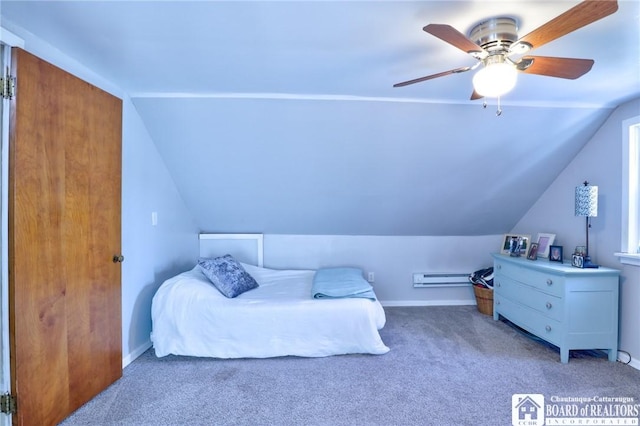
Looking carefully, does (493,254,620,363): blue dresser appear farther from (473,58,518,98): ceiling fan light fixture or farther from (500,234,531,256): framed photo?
(473,58,518,98): ceiling fan light fixture

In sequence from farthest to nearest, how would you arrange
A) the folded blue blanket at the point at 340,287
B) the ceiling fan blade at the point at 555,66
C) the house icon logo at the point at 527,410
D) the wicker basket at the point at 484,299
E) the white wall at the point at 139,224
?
the wicker basket at the point at 484,299 → the folded blue blanket at the point at 340,287 → the white wall at the point at 139,224 → the house icon logo at the point at 527,410 → the ceiling fan blade at the point at 555,66

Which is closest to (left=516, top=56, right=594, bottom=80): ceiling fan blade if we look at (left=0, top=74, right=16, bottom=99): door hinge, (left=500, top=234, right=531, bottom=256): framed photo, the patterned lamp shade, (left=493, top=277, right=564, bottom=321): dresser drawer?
the patterned lamp shade

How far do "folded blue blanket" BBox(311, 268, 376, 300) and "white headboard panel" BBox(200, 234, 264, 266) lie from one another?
104cm

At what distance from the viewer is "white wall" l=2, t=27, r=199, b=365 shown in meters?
2.38

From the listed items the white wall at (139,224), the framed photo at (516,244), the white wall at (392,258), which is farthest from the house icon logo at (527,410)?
the white wall at (139,224)

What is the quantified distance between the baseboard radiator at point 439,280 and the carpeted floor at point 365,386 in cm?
109

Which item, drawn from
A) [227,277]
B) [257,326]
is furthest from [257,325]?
[227,277]

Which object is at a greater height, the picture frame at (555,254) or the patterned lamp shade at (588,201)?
the patterned lamp shade at (588,201)

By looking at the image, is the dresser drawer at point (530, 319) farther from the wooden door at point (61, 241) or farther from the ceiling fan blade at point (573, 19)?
the wooden door at point (61, 241)

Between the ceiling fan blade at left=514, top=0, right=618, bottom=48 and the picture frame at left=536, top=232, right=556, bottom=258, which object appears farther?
the picture frame at left=536, top=232, right=556, bottom=258

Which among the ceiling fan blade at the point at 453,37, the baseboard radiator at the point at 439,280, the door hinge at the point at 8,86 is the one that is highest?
the ceiling fan blade at the point at 453,37

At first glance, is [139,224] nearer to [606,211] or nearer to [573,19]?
[573,19]

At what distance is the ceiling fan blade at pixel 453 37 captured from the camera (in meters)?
1.24

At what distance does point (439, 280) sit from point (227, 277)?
2.57m
